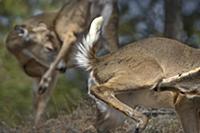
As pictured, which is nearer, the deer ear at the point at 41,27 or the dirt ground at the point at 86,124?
the dirt ground at the point at 86,124

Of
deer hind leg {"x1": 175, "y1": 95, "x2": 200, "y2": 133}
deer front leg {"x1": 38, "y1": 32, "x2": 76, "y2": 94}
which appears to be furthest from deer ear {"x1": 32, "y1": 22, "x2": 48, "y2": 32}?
deer hind leg {"x1": 175, "y1": 95, "x2": 200, "y2": 133}

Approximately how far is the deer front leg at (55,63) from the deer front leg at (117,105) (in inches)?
175

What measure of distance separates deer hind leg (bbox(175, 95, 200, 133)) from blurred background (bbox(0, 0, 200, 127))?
6.05 meters

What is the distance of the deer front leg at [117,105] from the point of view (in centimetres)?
938

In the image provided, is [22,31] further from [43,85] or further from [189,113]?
[189,113]

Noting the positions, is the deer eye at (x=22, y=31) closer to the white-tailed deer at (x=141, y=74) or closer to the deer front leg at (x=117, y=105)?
the white-tailed deer at (x=141, y=74)

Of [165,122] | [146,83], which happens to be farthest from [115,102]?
[165,122]

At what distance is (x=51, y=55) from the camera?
47.2 ft

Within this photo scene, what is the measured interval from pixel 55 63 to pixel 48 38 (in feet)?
2.15

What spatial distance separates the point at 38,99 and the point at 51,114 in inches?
12.9

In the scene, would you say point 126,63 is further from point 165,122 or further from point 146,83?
point 165,122

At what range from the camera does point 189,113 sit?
9.91 meters

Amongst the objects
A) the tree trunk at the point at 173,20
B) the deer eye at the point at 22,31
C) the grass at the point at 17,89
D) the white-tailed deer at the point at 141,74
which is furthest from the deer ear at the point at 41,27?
the white-tailed deer at the point at 141,74

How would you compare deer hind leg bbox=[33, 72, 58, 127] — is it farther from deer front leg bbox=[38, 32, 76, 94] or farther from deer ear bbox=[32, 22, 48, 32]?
deer ear bbox=[32, 22, 48, 32]
